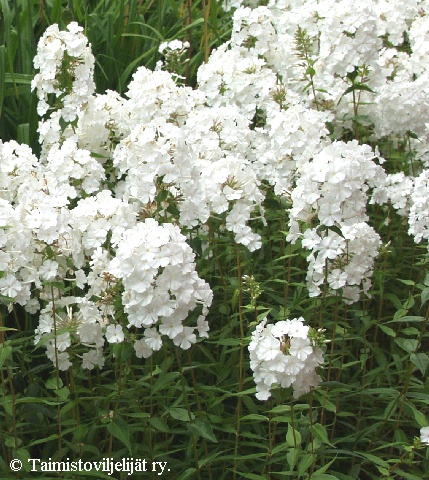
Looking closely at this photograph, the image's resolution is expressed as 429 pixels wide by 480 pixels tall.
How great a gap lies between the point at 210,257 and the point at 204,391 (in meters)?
0.75

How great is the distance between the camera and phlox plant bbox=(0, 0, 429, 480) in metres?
3.20

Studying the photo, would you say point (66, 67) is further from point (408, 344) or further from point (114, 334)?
point (408, 344)

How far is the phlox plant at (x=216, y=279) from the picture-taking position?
3.20 meters

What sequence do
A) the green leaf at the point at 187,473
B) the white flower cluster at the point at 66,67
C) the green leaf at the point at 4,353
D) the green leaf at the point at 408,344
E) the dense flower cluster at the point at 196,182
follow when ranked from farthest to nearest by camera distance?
1. the white flower cluster at the point at 66,67
2. the green leaf at the point at 408,344
3. the green leaf at the point at 187,473
4. the green leaf at the point at 4,353
5. the dense flower cluster at the point at 196,182

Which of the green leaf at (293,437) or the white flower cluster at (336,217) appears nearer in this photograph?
the green leaf at (293,437)

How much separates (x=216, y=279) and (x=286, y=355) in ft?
4.82

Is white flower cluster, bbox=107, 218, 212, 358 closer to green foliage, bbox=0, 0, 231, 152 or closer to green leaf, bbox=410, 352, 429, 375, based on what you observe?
green leaf, bbox=410, 352, 429, 375

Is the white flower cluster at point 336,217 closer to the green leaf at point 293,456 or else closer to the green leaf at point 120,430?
the green leaf at point 293,456

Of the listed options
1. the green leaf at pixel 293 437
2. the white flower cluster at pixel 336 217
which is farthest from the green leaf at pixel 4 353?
the white flower cluster at pixel 336 217

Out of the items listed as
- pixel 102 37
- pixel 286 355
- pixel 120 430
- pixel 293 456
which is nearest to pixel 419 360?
pixel 293 456

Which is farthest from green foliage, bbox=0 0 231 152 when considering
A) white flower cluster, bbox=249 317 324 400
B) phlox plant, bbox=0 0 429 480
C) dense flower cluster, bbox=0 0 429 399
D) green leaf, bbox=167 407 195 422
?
white flower cluster, bbox=249 317 324 400

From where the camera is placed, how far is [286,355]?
2.91m

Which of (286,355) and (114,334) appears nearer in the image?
(286,355)

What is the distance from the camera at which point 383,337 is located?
4.57 m
